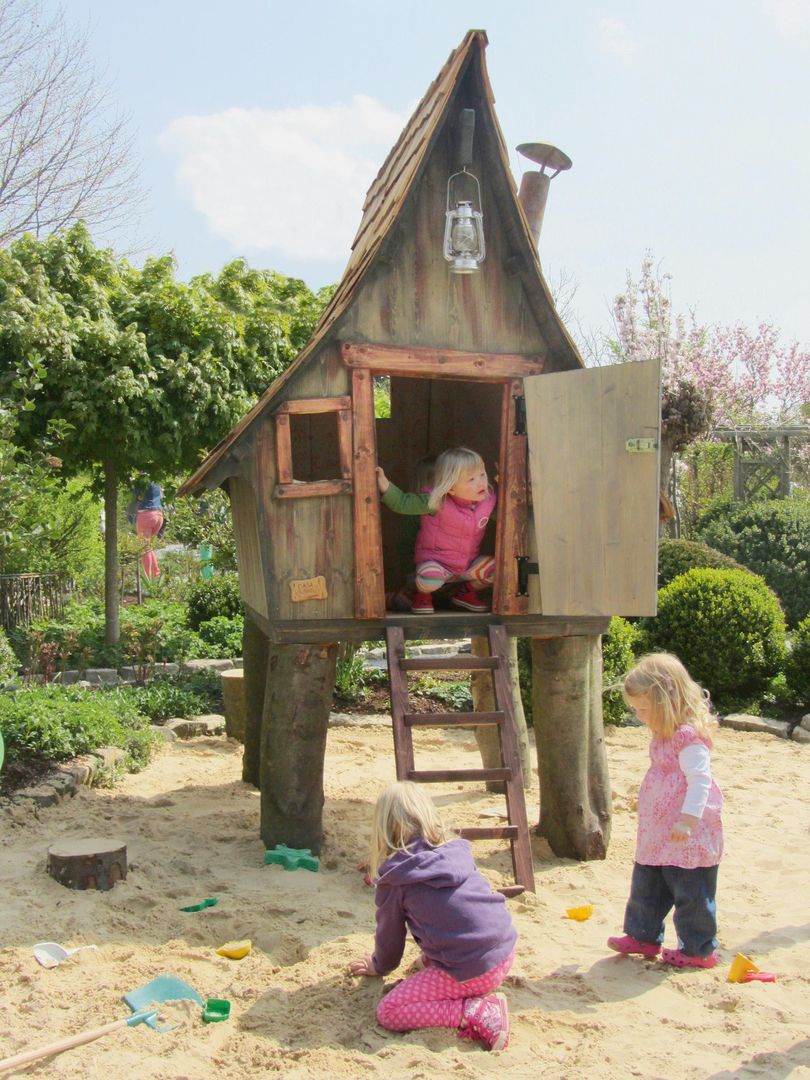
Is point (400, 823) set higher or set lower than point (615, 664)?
higher

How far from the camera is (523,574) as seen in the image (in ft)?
19.0

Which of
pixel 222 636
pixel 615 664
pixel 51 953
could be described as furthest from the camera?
pixel 222 636

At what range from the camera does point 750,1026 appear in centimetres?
381

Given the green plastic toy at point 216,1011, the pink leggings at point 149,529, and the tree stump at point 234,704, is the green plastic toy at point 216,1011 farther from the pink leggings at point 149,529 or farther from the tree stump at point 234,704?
the pink leggings at point 149,529

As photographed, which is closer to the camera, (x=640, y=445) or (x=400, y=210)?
(x=640, y=445)

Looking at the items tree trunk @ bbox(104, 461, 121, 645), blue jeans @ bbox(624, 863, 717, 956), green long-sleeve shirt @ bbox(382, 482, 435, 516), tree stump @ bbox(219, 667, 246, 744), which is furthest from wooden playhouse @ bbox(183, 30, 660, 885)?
tree trunk @ bbox(104, 461, 121, 645)

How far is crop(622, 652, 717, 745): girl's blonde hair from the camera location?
4445 millimetres

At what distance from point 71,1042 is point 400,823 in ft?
4.22

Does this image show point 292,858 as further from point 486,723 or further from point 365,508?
point 365,508

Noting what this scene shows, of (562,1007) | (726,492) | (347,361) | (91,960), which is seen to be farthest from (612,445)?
(726,492)

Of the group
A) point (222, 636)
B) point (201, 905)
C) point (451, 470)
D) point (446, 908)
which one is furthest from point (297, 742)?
point (222, 636)

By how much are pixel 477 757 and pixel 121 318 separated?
576 centimetres

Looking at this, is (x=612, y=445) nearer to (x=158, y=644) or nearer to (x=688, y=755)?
(x=688, y=755)

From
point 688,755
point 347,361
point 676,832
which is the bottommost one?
point 676,832
